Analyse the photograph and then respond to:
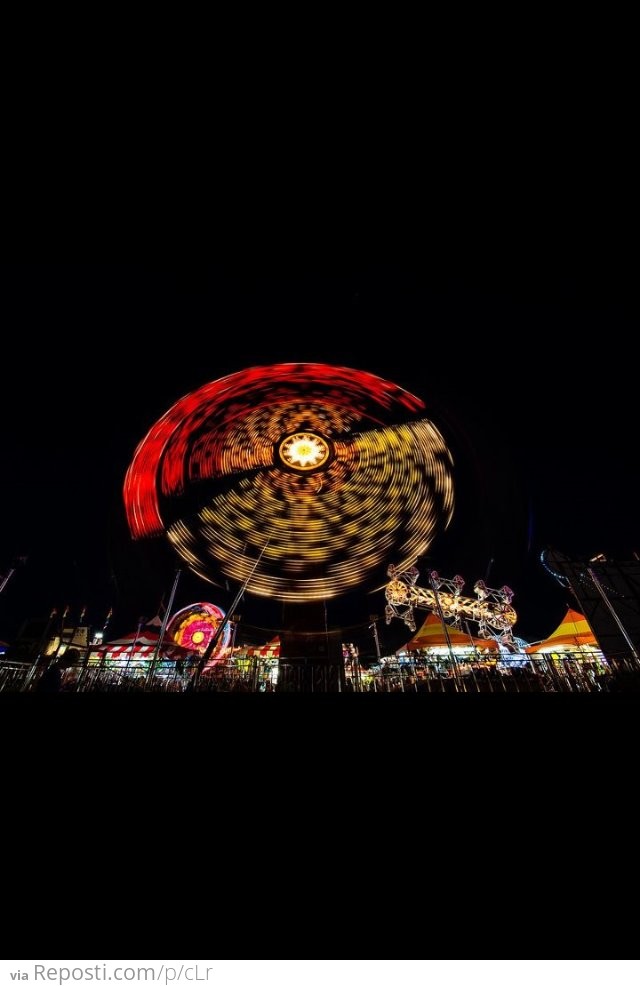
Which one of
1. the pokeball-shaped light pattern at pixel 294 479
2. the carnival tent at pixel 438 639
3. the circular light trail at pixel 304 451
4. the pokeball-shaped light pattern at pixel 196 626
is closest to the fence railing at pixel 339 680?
the pokeball-shaped light pattern at pixel 294 479

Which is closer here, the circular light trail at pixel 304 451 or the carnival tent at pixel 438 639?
the circular light trail at pixel 304 451

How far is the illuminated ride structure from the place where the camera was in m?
18.0

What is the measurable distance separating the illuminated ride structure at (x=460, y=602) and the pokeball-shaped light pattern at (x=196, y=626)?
26.4 ft

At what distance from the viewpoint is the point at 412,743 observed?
259 inches

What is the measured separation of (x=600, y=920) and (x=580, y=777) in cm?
164

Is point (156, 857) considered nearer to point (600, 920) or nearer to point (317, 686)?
point (317, 686)

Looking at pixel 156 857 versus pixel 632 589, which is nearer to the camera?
pixel 156 857

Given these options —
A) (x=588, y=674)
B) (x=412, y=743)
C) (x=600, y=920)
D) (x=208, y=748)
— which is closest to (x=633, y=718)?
(x=588, y=674)

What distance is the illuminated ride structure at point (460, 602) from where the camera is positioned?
59.1ft

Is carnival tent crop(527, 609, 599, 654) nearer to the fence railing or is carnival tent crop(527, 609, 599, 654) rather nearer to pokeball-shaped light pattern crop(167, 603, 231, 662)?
the fence railing

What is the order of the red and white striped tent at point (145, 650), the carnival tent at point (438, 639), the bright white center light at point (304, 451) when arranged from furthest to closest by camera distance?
the carnival tent at point (438, 639) < the bright white center light at point (304, 451) < the red and white striped tent at point (145, 650)

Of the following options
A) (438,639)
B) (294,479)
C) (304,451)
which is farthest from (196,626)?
(438,639)

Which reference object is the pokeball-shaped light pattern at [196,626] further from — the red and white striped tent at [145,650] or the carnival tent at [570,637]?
the carnival tent at [570,637]

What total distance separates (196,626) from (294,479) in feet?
28.7
